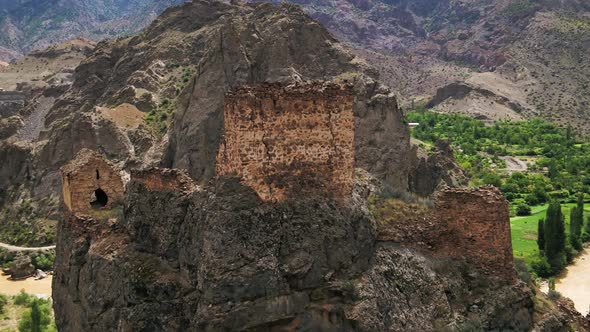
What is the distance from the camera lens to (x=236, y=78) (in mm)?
53875

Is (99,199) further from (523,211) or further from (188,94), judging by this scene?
(523,211)

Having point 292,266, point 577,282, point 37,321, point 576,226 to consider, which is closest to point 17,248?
point 37,321

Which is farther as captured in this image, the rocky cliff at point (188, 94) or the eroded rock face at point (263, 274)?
the rocky cliff at point (188, 94)

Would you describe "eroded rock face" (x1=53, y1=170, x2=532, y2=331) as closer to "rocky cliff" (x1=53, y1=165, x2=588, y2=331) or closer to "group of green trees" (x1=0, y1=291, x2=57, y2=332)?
"rocky cliff" (x1=53, y1=165, x2=588, y2=331)

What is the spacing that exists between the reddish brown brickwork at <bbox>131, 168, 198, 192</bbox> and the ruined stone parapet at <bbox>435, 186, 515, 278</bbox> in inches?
305

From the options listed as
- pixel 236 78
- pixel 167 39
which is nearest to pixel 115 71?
pixel 167 39

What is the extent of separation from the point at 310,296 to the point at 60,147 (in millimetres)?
55665

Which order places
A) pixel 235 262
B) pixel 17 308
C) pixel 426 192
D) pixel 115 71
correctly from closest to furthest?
pixel 235 262, pixel 17 308, pixel 426 192, pixel 115 71

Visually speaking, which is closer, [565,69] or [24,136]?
[24,136]

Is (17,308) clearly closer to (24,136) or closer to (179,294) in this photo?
(179,294)

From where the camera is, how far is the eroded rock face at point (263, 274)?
15688 millimetres

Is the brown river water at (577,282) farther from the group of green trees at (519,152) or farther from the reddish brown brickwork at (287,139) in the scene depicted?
the reddish brown brickwork at (287,139)

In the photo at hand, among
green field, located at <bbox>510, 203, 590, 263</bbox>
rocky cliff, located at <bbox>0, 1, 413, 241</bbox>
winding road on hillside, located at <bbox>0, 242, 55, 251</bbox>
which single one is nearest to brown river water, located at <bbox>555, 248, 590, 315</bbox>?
green field, located at <bbox>510, 203, 590, 263</bbox>

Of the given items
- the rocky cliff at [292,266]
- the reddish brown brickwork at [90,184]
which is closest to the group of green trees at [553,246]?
the rocky cliff at [292,266]
